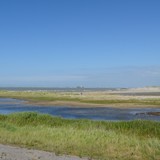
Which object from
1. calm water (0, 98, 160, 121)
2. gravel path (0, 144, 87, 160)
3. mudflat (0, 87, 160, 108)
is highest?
mudflat (0, 87, 160, 108)

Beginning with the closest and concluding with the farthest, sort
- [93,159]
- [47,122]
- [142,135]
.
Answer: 1. [93,159]
2. [142,135]
3. [47,122]

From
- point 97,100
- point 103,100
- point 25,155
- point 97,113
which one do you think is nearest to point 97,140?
point 25,155

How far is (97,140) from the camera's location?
22594mm

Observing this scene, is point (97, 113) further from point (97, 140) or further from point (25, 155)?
point (25, 155)

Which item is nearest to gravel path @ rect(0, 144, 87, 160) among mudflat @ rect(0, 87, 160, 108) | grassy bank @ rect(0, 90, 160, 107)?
mudflat @ rect(0, 87, 160, 108)

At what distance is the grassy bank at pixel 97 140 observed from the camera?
19.9 metres

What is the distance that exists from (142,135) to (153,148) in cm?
667

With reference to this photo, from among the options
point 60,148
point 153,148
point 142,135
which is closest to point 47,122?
point 142,135

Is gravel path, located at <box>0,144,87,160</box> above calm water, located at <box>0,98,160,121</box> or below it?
below

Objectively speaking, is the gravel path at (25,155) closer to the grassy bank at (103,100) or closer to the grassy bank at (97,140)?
the grassy bank at (97,140)

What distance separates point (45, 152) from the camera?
19703 mm

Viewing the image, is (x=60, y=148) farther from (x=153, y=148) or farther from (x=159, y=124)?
(x=159, y=124)

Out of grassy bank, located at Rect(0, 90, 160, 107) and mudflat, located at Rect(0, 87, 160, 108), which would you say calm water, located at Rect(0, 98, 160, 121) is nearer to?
mudflat, located at Rect(0, 87, 160, 108)

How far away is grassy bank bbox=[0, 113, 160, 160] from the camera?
1994 centimetres
